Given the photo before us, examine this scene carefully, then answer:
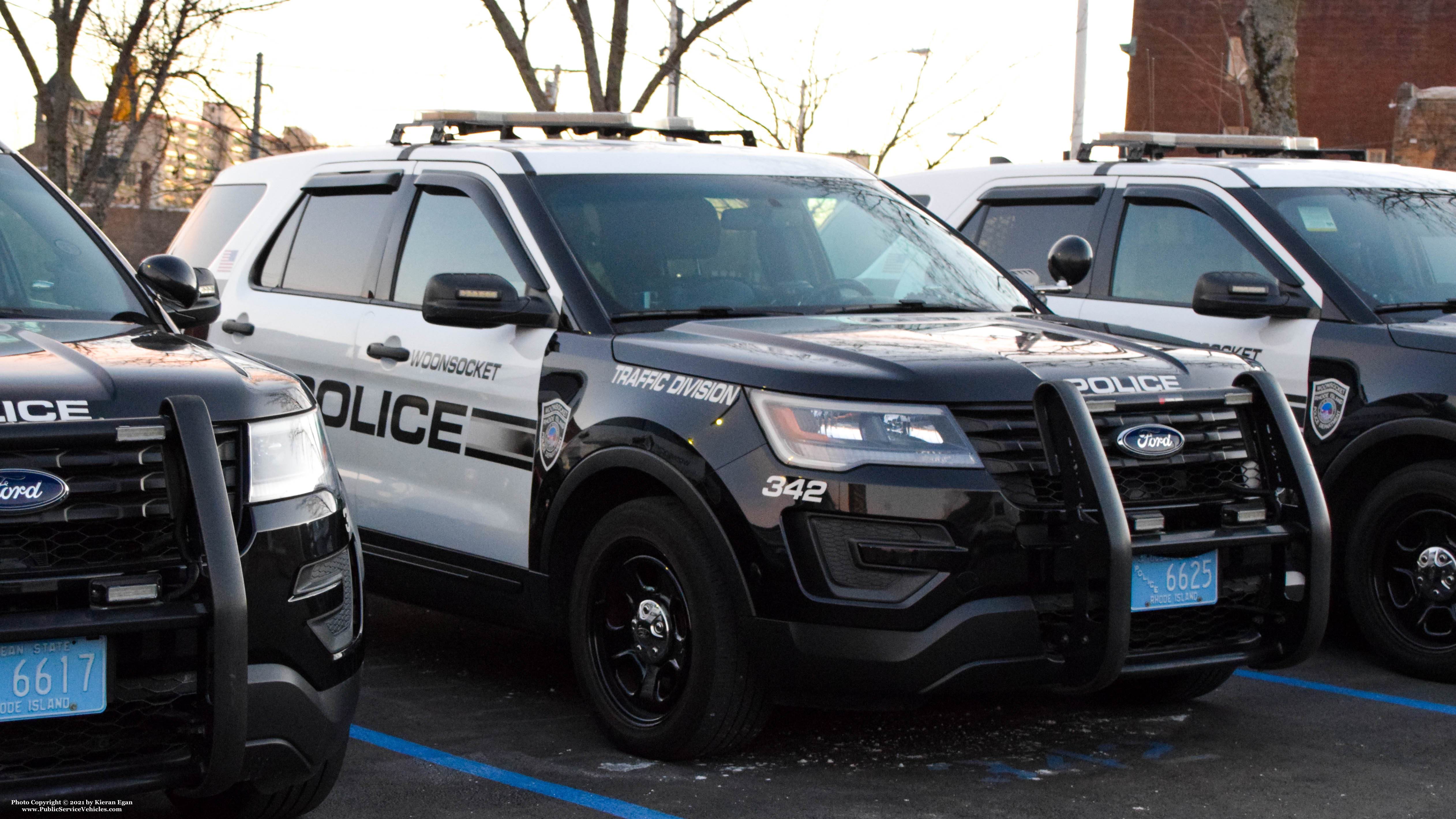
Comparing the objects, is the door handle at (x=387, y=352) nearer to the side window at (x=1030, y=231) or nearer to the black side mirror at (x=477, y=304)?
the black side mirror at (x=477, y=304)

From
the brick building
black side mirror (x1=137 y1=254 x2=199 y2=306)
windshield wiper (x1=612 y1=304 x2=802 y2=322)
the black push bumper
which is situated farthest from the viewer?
the brick building

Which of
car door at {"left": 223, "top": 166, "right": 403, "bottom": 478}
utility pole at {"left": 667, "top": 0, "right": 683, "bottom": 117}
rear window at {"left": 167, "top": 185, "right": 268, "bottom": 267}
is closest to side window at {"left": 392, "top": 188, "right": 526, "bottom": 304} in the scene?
car door at {"left": 223, "top": 166, "right": 403, "bottom": 478}

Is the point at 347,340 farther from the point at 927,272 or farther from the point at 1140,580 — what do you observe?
the point at 1140,580

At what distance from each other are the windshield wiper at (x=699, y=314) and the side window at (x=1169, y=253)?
236cm

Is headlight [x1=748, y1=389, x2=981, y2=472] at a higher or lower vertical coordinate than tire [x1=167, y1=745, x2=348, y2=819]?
higher

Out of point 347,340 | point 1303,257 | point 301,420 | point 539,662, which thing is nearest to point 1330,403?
point 1303,257

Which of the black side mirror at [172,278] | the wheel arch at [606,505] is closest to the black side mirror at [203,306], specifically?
the black side mirror at [172,278]

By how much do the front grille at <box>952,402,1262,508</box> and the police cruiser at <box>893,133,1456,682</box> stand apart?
1.54m

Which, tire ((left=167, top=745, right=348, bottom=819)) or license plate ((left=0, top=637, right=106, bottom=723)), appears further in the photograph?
tire ((left=167, top=745, right=348, bottom=819))

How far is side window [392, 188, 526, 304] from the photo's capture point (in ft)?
19.0

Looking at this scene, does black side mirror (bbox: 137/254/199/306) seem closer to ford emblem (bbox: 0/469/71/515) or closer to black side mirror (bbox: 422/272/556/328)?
black side mirror (bbox: 422/272/556/328)

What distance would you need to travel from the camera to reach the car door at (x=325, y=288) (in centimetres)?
622

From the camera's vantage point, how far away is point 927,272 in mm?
6090

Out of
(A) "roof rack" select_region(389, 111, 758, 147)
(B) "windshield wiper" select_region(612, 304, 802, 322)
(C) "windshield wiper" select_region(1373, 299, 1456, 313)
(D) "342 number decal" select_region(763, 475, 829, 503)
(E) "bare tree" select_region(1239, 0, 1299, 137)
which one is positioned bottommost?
(D) "342 number decal" select_region(763, 475, 829, 503)
